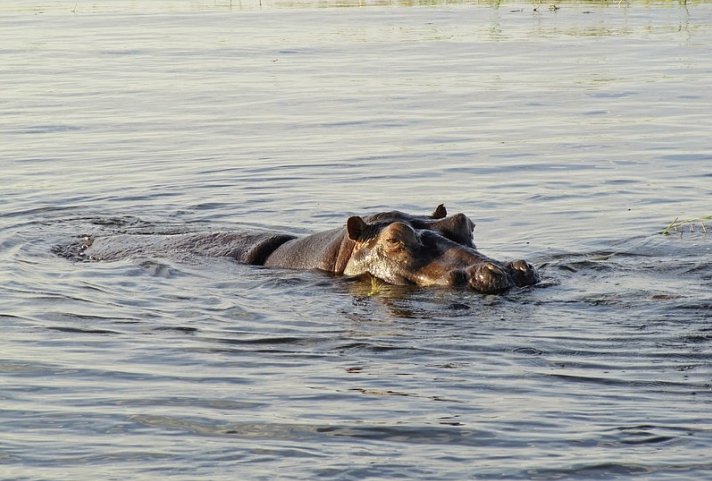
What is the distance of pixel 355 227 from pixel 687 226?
3184 mm

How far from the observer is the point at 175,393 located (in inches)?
251

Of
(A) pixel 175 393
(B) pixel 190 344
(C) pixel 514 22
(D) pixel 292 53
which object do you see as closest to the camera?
(A) pixel 175 393

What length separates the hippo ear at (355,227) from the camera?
8.92 meters

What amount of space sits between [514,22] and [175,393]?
23463 mm

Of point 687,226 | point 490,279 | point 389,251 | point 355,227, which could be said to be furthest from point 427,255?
point 687,226

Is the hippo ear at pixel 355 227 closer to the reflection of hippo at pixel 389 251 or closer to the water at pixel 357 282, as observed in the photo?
the reflection of hippo at pixel 389 251

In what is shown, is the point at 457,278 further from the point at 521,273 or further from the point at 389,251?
the point at 389,251

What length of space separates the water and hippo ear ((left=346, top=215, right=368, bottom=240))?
14.0 inches

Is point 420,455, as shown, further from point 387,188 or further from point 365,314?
point 387,188

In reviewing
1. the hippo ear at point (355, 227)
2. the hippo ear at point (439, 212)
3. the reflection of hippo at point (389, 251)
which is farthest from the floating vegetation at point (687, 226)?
the hippo ear at point (355, 227)

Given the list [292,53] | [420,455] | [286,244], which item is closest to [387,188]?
[286,244]

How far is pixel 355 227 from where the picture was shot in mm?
8977

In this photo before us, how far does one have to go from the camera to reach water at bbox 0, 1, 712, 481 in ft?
18.4

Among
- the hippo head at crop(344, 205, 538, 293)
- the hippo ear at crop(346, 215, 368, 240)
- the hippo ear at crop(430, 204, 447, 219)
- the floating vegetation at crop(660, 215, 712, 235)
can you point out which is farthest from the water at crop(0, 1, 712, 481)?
the hippo ear at crop(430, 204, 447, 219)
